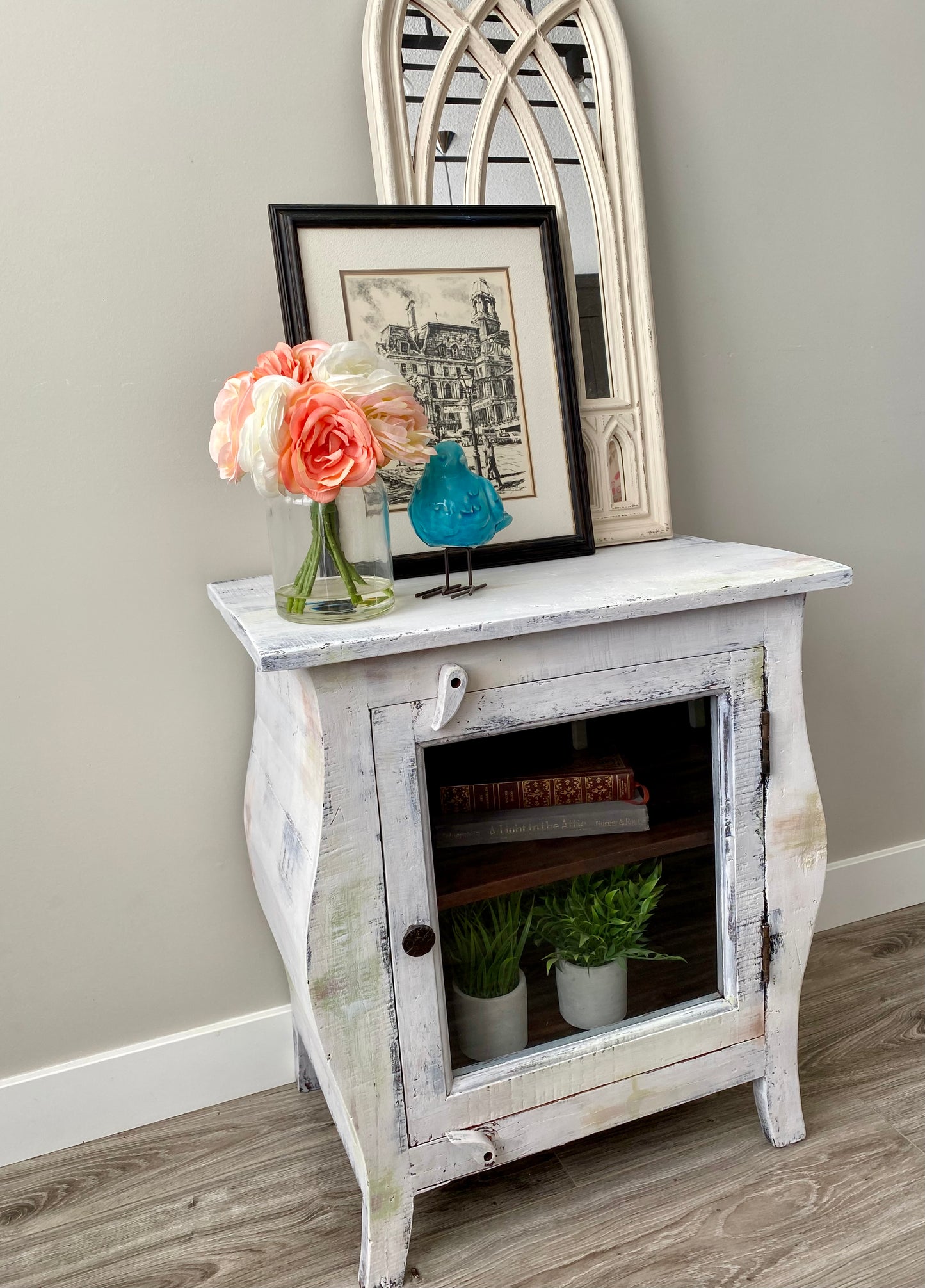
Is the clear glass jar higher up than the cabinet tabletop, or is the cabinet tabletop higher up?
the clear glass jar

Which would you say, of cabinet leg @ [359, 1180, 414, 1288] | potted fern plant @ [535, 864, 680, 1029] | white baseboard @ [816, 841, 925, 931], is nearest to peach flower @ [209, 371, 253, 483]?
potted fern plant @ [535, 864, 680, 1029]

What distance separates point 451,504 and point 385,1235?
825 mm

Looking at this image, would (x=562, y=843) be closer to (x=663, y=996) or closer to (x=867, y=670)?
(x=663, y=996)

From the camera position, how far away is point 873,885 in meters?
1.75

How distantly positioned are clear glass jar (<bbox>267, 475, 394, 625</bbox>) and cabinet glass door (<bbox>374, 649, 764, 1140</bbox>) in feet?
0.44

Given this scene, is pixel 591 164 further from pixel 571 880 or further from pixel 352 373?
pixel 571 880

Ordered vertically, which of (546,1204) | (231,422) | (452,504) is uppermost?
(231,422)

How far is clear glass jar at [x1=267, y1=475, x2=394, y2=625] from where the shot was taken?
0.99 m

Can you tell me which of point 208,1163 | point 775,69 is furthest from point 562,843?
point 775,69

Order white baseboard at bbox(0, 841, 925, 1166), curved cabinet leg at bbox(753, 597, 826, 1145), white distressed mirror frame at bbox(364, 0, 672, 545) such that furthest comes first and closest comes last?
white baseboard at bbox(0, 841, 925, 1166), white distressed mirror frame at bbox(364, 0, 672, 545), curved cabinet leg at bbox(753, 597, 826, 1145)

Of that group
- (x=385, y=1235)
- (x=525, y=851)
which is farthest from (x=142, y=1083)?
(x=525, y=851)

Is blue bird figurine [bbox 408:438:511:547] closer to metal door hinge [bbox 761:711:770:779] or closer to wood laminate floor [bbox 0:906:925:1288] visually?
metal door hinge [bbox 761:711:770:779]

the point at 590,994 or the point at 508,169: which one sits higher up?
the point at 508,169

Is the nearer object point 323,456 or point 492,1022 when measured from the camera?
point 323,456
